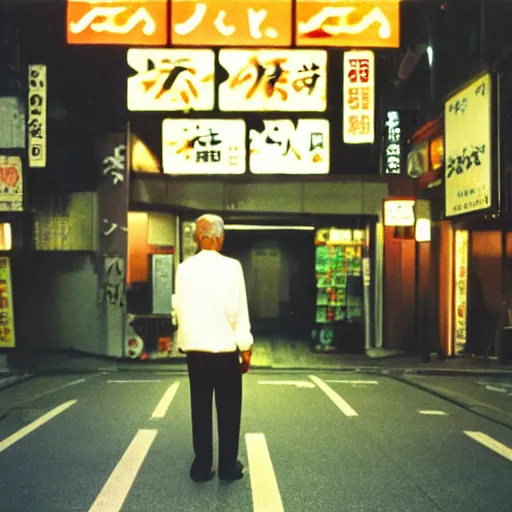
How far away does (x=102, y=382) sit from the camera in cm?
1348

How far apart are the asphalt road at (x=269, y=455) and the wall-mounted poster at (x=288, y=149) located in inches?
275

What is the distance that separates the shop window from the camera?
16.6 meters

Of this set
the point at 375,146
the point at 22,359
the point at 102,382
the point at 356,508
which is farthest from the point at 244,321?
the point at 375,146

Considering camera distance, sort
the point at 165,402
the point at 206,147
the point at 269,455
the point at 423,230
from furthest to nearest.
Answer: the point at 423,230 → the point at 206,147 → the point at 165,402 → the point at 269,455

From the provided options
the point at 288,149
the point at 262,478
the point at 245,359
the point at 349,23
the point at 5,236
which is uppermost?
the point at 349,23

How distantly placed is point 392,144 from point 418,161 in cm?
130

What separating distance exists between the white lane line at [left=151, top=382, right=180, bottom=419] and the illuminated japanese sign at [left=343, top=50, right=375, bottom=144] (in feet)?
25.4

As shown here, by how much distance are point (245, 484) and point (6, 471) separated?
2.17 meters

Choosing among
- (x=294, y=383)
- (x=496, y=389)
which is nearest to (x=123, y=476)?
(x=294, y=383)

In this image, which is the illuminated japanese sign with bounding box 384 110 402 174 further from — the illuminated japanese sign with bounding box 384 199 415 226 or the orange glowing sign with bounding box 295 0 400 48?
the orange glowing sign with bounding box 295 0 400 48

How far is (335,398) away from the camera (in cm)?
1114

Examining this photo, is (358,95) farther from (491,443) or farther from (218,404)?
(218,404)

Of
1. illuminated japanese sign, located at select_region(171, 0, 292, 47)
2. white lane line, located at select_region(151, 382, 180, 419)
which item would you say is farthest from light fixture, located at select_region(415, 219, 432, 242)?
white lane line, located at select_region(151, 382, 180, 419)

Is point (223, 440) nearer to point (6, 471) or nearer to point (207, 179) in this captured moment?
point (6, 471)
